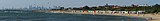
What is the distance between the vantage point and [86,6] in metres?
169
